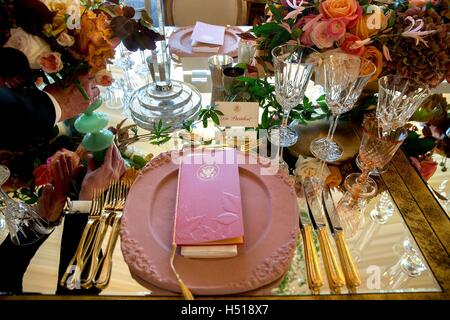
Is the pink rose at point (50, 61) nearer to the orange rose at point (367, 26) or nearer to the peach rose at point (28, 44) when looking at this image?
the peach rose at point (28, 44)

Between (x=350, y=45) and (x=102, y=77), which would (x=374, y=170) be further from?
(x=102, y=77)

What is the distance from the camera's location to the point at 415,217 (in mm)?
757

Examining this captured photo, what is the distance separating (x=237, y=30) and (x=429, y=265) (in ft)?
3.61

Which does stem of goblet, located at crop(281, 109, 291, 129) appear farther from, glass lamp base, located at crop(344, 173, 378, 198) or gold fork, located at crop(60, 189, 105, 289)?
gold fork, located at crop(60, 189, 105, 289)

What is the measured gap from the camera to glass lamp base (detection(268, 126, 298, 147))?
91 cm

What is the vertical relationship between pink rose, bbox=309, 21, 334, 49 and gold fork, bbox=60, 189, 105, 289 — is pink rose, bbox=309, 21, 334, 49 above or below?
above

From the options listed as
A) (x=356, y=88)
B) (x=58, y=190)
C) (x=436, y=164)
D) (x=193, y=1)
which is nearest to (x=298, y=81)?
(x=356, y=88)

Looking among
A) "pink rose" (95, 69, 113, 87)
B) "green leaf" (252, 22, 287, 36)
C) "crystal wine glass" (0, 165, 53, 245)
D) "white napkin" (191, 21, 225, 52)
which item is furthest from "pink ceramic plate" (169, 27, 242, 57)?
"crystal wine glass" (0, 165, 53, 245)

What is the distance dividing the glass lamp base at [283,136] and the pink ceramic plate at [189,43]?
1.49 feet

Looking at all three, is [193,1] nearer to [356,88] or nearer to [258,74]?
[258,74]

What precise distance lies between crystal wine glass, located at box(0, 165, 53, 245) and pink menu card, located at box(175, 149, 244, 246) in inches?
11.0

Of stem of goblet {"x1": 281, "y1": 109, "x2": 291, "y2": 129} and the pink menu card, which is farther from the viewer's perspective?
stem of goblet {"x1": 281, "y1": 109, "x2": 291, "y2": 129}

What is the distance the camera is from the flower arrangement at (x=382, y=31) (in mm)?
799

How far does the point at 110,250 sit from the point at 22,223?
198 mm
